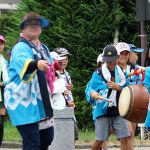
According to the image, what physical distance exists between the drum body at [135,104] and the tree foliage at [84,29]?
7.54m

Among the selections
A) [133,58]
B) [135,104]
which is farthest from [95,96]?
[133,58]

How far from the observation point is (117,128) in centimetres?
947

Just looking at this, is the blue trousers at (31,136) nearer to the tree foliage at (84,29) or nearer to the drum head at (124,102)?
the drum head at (124,102)

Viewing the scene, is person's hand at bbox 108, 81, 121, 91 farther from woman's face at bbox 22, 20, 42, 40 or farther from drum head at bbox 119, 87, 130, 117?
woman's face at bbox 22, 20, 42, 40

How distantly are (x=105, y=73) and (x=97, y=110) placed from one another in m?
0.52

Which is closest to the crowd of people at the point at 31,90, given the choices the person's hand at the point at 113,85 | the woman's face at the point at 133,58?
the person's hand at the point at 113,85

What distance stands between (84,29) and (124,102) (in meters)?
7.78

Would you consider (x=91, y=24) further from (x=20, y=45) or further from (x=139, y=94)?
(x=20, y=45)

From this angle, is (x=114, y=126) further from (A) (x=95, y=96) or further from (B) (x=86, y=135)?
(B) (x=86, y=135)

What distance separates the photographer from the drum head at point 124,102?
28.3ft

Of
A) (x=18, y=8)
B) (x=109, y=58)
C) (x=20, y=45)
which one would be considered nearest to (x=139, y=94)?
(x=109, y=58)

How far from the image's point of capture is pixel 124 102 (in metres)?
8.71

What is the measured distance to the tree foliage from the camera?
16.2 m

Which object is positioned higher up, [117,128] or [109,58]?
[109,58]
